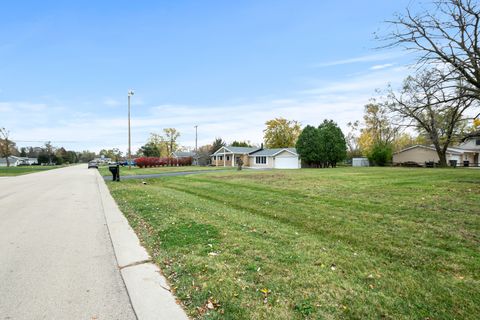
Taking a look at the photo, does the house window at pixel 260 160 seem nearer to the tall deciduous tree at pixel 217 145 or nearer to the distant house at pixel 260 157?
the distant house at pixel 260 157

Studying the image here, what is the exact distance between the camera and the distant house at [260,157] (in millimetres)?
40875

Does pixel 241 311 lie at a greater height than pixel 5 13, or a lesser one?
lesser

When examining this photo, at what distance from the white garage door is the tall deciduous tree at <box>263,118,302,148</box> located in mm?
19889

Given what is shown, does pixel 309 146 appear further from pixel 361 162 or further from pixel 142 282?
pixel 142 282

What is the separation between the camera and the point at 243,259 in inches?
156

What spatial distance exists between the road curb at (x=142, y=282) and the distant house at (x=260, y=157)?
36264mm

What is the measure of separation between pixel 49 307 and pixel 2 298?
0.70m

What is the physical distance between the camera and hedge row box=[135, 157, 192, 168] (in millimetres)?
44281

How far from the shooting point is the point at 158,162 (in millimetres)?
46312

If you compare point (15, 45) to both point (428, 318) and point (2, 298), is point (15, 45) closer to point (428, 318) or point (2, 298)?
point (2, 298)

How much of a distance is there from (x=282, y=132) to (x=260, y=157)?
59.4 feet

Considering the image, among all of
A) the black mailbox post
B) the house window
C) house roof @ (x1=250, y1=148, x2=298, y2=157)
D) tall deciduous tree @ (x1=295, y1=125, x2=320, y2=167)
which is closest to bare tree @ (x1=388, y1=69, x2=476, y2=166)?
the black mailbox post

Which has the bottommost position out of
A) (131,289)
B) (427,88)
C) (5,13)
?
(131,289)

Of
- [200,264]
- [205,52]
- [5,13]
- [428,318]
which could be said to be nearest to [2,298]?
[200,264]
